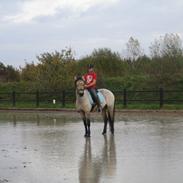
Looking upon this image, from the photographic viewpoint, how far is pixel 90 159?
11672 mm

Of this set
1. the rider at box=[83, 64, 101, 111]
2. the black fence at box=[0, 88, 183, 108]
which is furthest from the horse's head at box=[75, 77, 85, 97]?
the black fence at box=[0, 88, 183, 108]

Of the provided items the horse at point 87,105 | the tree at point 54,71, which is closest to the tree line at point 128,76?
the tree at point 54,71

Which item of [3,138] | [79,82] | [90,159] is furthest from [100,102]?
[90,159]

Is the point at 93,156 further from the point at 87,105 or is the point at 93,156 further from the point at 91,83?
the point at 91,83

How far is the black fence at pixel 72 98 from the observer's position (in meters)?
34.7

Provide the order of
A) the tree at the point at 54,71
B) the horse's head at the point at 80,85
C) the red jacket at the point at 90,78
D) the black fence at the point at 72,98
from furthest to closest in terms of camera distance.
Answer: the tree at the point at 54,71, the black fence at the point at 72,98, the red jacket at the point at 90,78, the horse's head at the point at 80,85

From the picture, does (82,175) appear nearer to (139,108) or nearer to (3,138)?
(3,138)

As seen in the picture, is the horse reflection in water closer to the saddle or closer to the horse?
the horse

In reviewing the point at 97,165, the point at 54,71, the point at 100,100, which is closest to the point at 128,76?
the point at 54,71

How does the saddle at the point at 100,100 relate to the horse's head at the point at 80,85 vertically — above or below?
below

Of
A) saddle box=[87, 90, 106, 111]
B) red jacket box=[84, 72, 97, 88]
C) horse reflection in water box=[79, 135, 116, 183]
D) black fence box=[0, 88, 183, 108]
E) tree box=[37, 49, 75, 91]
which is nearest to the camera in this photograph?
horse reflection in water box=[79, 135, 116, 183]

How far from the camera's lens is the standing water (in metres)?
9.39

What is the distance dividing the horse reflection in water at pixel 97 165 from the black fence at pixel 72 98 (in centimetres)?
1954

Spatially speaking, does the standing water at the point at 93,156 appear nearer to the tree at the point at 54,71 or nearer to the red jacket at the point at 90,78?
the red jacket at the point at 90,78
